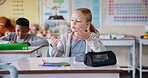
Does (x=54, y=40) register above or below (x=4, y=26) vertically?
below

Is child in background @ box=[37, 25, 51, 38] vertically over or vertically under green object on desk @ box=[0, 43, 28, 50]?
over

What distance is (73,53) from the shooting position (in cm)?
218

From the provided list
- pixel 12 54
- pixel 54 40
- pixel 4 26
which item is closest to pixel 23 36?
pixel 12 54

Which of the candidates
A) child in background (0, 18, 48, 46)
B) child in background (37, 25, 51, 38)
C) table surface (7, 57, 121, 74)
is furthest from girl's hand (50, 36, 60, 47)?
child in background (37, 25, 51, 38)

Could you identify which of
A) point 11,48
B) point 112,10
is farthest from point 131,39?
point 11,48

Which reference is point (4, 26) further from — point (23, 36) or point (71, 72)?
point (71, 72)

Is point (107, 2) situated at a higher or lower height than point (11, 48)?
higher

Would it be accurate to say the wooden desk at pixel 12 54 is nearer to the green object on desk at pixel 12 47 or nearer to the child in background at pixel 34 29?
the green object on desk at pixel 12 47

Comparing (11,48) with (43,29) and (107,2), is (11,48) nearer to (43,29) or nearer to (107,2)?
(43,29)

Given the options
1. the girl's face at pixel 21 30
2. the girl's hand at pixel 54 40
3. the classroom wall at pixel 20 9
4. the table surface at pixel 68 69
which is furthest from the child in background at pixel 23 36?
the classroom wall at pixel 20 9

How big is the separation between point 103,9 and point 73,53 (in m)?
2.86

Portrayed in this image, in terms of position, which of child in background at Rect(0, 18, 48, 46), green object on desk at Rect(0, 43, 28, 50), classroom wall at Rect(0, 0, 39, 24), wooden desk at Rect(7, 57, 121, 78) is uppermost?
classroom wall at Rect(0, 0, 39, 24)

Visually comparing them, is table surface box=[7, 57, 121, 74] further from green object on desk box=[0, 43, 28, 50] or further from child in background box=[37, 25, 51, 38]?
child in background box=[37, 25, 51, 38]

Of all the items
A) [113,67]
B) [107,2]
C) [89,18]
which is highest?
[107,2]
